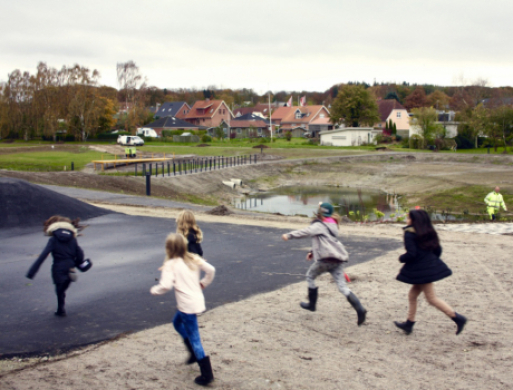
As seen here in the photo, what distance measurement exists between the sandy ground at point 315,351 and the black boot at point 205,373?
0.07 m

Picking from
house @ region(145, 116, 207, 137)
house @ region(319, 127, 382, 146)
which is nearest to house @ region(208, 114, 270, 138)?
house @ region(145, 116, 207, 137)

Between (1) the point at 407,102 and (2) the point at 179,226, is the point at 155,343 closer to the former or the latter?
(2) the point at 179,226

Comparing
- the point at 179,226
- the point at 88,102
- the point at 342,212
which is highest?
the point at 88,102

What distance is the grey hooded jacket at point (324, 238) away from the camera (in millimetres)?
6512

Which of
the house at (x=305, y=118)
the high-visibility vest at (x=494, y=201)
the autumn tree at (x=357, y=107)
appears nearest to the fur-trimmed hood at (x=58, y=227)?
the high-visibility vest at (x=494, y=201)

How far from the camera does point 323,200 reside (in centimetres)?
3297

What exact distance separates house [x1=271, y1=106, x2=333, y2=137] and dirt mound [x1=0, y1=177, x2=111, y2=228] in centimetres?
6885

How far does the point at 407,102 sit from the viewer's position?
108m

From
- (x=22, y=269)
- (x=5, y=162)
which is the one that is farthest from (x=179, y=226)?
(x=5, y=162)

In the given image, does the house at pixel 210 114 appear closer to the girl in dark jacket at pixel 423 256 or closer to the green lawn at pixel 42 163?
the green lawn at pixel 42 163

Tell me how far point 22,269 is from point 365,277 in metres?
6.87

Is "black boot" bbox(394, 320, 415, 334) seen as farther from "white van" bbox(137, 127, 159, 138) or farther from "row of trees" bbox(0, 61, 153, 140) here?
"white van" bbox(137, 127, 159, 138)

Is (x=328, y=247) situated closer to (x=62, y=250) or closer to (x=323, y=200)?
(x=62, y=250)

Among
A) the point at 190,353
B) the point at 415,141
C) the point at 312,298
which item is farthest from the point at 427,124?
the point at 190,353
